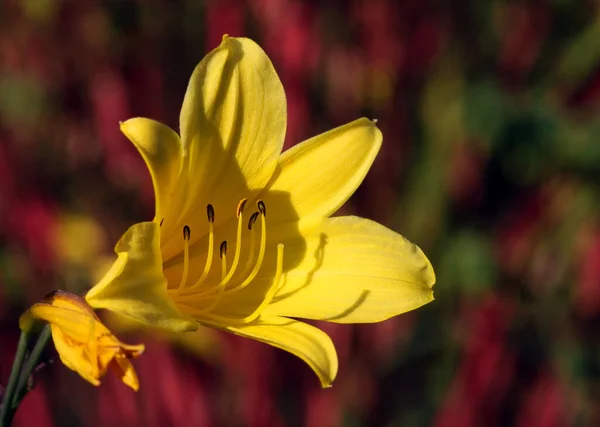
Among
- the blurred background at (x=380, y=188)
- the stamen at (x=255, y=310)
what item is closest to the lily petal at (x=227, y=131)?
the stamen at (x=255, y=310)

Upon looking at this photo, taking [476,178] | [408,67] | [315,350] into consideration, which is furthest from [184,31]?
[315,350]

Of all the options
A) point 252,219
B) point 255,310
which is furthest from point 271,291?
point 252,219

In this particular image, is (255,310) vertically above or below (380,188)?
above

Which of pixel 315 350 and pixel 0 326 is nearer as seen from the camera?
pixel 315 350

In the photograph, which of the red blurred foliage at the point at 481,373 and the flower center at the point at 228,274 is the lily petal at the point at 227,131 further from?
the red blurred foliage at the point at 481,373

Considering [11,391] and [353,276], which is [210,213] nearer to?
[353,276]

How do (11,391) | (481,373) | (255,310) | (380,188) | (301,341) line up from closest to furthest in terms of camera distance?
(11,391)
(301,341)
(255,310)
(481,373)
(380,188)

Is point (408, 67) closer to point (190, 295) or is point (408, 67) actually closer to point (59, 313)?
point (190, 295)
